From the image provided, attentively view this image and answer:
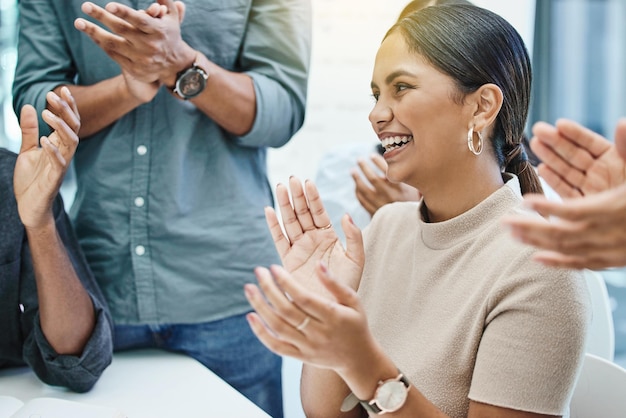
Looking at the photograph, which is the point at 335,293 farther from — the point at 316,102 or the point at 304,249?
the point at 316,102

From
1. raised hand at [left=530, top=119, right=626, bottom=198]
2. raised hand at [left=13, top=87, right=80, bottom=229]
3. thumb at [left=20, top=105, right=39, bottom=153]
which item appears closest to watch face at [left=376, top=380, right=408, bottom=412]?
raised hand at [left=530, top=119, right=626, bottom=198]

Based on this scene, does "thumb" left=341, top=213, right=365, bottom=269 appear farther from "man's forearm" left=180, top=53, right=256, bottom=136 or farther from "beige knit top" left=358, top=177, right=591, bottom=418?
"man's forearm" left=180, top=53, right=256, bottom=136

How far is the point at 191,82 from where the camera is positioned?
5.14 ft

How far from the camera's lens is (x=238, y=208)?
1.69 m

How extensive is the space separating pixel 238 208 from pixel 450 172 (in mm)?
546

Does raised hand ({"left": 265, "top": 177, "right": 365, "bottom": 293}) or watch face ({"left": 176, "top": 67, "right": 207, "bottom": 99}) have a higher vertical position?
watch face ({"left": 176, "top": 67, "right": 207, "bottom": 99})

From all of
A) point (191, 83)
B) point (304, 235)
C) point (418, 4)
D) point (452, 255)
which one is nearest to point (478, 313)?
point (452, 255)

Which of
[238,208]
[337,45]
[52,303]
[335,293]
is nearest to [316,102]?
[337,45]

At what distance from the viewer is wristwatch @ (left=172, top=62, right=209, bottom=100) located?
1.56 meters

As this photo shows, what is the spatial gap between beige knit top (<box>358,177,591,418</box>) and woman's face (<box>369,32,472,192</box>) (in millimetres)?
94

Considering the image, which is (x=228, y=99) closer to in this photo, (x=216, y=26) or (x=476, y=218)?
(x=216, y=26)

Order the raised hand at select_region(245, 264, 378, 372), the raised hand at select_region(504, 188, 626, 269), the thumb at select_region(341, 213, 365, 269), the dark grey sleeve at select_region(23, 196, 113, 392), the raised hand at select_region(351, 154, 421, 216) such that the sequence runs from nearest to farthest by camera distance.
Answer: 1. the raised hand at select_region(504, 188, 626, 269)
2. the raised hand at select_region(245, 264, 378, 372)
3. the thumb at select_region(341, 213, 365, 269)
4. the dark grey sleeve at select_region(23, 196, 113, 392)
5. the raised hand at select_region(351, 154, 421, 216)

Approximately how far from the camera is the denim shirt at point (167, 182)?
1663 mm

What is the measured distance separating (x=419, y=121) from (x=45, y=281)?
0.77m
